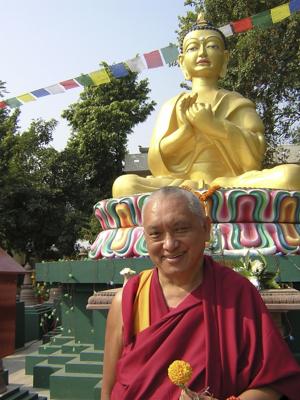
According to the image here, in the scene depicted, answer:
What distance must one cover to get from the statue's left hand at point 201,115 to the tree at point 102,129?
527 inches

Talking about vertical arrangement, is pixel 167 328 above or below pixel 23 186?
below

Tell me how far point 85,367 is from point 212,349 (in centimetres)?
376

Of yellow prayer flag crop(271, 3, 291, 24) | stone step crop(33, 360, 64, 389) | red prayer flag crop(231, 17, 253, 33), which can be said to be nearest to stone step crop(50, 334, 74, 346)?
stone step crop(33, 360, 64, 389)

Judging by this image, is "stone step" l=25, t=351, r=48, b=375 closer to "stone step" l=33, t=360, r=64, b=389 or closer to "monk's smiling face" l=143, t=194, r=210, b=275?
"stone step" l=33, t=360, r=64, b=389

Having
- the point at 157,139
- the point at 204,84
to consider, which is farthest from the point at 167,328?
the point at 204,84

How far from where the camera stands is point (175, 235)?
1.93 m

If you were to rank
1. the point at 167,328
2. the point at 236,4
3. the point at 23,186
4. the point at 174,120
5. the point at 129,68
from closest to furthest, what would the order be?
the point at 167,328 < the point at 174,120 < the point at 129,68 < the point at 236,4 < the point at 23,186

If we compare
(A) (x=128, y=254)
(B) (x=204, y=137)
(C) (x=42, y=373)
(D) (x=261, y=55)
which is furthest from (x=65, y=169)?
(C) (x=42, y=373)

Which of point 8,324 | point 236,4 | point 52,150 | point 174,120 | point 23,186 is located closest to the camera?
point 8,324

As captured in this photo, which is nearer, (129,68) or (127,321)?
(127,321)

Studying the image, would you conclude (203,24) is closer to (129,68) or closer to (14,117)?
(129,68)

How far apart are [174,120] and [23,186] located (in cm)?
1227

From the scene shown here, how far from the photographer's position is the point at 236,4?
14.6 m

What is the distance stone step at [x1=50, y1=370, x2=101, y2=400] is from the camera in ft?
16.3
